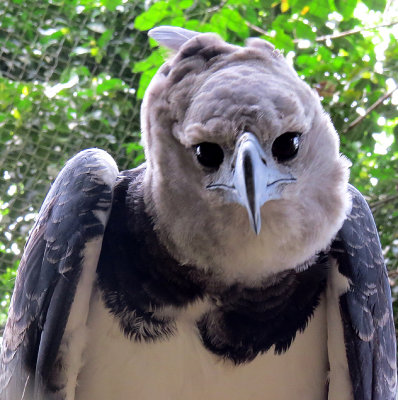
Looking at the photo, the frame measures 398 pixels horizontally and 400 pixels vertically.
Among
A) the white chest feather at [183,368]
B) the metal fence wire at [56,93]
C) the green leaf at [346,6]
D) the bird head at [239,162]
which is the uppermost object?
the bird head at [239,162]

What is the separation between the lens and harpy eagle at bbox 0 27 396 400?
775mm

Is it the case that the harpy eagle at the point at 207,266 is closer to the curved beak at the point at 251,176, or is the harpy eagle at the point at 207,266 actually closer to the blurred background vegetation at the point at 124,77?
the curved beak at the point at 251,176

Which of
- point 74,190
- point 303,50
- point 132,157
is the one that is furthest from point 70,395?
point 303,50

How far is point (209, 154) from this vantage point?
2.47 ft

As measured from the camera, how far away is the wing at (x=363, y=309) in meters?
0.94

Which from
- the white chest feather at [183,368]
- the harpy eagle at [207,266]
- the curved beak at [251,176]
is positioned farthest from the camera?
the white chest feather at [183,368]

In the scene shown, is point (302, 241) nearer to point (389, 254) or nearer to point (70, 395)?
point (70, 395)

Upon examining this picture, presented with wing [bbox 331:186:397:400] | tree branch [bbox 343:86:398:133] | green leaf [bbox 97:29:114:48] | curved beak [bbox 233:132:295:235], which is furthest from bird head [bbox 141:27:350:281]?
green leaf [bbox 97:29:114:48]

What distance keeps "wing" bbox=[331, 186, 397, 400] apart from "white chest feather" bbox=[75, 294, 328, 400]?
5 centimetres

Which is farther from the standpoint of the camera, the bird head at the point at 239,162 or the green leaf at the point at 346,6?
the green leaf at the point at 346,6

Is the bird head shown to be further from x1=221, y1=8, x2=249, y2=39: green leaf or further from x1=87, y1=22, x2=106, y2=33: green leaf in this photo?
x1=87, y1=22, x2=106, y2=33: green leaf

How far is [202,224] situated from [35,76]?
119 centimetres

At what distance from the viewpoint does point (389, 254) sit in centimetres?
157

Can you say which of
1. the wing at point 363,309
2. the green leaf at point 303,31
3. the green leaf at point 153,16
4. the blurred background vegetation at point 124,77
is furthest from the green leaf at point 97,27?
the wing at point 363,309
